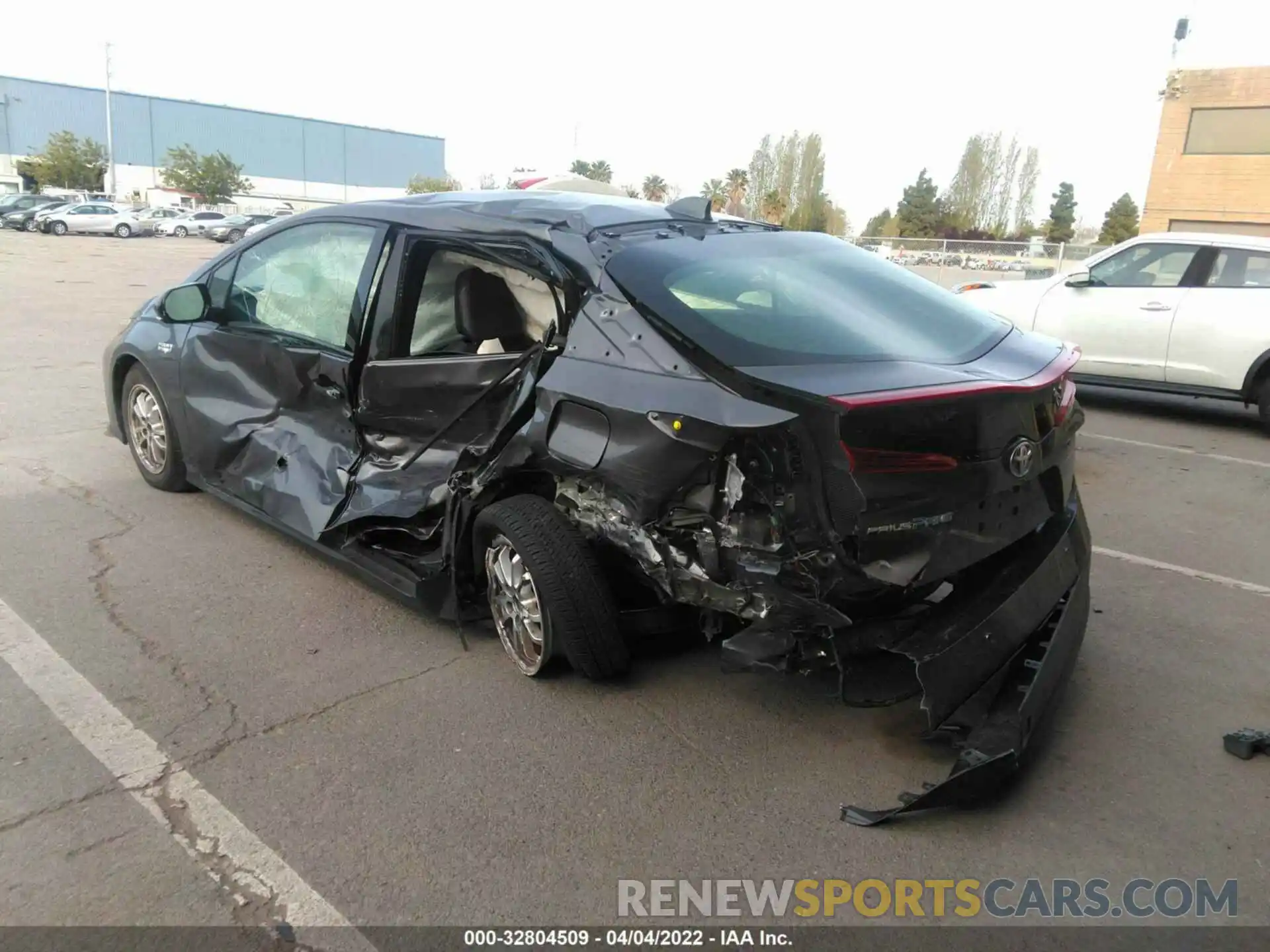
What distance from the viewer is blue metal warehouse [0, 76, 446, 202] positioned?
8838 centimetres

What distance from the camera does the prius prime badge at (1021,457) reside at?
300cm

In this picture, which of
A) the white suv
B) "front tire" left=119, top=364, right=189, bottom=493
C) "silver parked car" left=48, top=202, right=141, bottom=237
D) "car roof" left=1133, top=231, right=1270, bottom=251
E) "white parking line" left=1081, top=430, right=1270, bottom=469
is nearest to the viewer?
"front tire" left=119, top=364, right=189, bottom=493

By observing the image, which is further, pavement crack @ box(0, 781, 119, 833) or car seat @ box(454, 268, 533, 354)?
car seat @ box(454, 268, 533, 354)

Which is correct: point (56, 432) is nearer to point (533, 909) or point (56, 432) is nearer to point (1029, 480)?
point (533, 909)

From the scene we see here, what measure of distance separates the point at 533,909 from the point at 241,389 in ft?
10.7

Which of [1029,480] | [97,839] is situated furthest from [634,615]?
[97,839]

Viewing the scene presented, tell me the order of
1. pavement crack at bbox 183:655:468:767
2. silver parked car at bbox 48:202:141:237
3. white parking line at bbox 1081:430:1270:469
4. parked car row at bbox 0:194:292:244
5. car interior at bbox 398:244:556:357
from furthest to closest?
parked car row at bbox 0:194:292:244
silver parked car at bbox 48:202:141:237
white parking line at bbox 1081:430:1270:469
car interior at bbox 398:244:556:357
pavement crack at bbox 183:655:468:767

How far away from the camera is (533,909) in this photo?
97.7 inches

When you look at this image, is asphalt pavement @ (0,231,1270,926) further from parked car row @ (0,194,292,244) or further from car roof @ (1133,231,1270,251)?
parked car row @ (0,194,292,244)

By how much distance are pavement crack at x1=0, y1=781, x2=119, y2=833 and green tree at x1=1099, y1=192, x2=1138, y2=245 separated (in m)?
61.8

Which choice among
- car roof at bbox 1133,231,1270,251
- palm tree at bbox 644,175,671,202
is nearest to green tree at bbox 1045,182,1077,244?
palm tree at bbox 644,175,671,202

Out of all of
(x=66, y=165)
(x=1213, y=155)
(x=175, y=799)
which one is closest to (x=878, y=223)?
(x=1213, y=155)

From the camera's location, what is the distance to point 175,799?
2891mm

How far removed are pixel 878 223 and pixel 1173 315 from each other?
2695 inches
